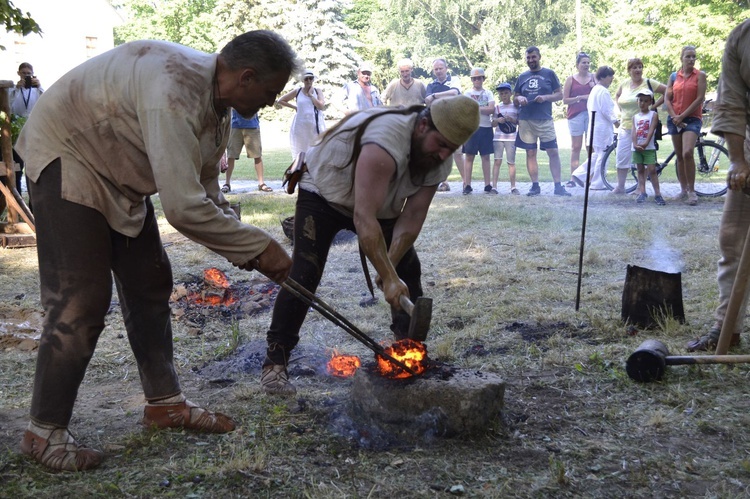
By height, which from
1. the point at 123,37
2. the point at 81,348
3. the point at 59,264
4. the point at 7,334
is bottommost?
the point at 7,334

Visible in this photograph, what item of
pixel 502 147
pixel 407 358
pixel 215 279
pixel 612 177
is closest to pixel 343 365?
pixel 407 358

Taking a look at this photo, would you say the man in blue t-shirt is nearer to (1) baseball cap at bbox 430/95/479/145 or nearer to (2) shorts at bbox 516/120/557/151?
(2) shorts at bbox 516/120/557/151

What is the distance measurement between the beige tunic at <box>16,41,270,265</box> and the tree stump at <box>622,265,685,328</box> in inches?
125

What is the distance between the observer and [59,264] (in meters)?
3.04

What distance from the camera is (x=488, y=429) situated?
349 centimetres

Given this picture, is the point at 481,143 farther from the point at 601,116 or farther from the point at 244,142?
the point at 244,142

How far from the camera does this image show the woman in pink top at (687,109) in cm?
1030

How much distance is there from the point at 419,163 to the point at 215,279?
335cm

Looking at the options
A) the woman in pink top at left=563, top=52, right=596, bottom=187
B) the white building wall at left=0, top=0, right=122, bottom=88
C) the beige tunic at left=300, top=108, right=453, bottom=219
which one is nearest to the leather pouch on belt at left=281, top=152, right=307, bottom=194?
the beige tunic at left=300, top=108, right=453, bottom=219

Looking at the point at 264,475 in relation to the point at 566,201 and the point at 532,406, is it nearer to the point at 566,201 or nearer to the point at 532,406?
the point at 532,406

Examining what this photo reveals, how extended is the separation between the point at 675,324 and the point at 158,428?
3.55m

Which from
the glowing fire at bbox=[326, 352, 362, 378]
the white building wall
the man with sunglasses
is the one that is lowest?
the glowing fire at bbox=[326, 352, 362, 378]

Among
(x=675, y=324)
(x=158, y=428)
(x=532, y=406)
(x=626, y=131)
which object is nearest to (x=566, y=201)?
(x=626, y=131)

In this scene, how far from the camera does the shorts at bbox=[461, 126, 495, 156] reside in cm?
1238
